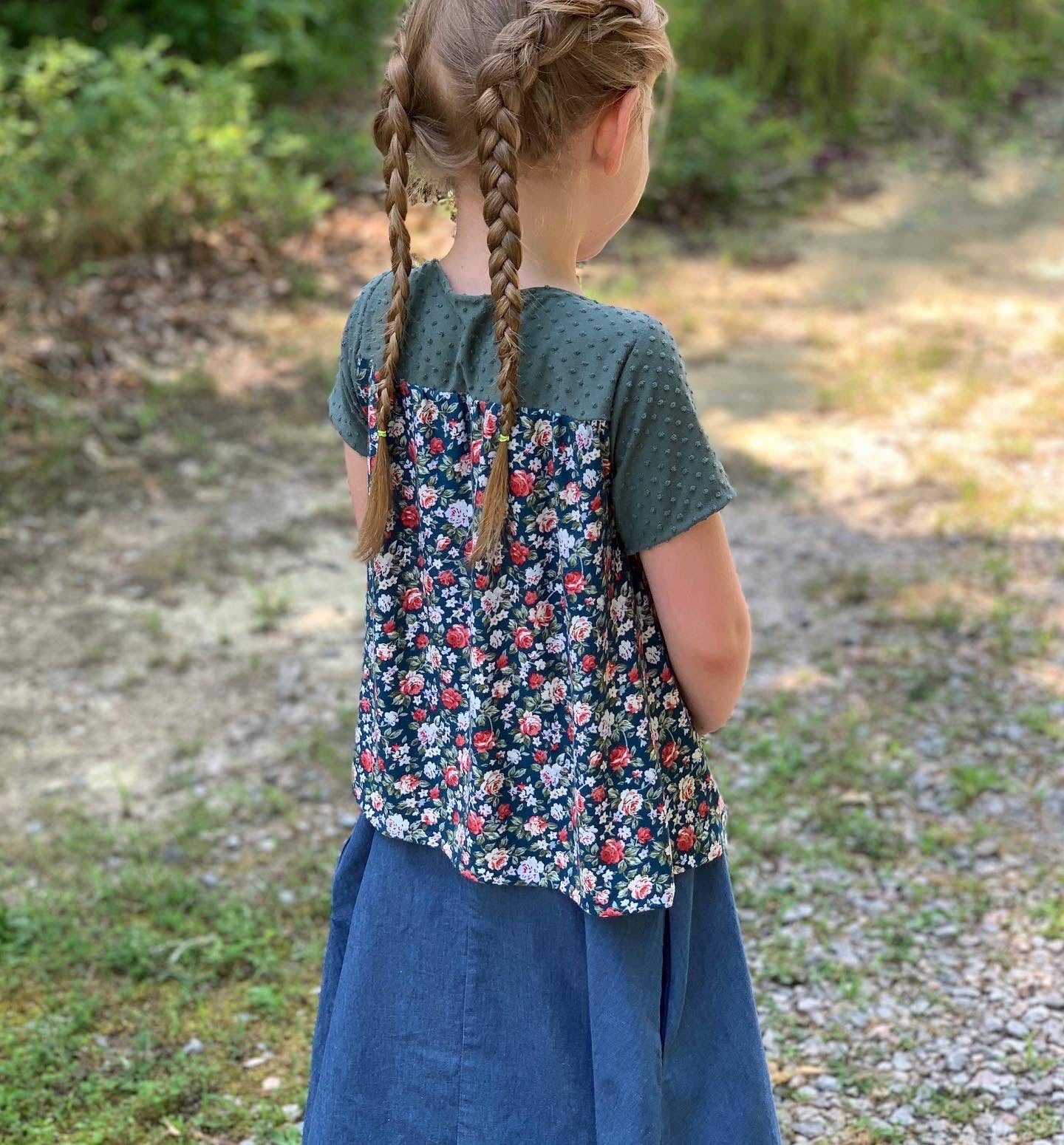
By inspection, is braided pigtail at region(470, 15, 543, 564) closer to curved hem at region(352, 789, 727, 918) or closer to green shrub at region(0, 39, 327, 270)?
curved hem at region(352, 789, 727, 918)

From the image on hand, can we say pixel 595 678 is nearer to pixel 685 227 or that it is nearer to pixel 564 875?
pixel 564 875

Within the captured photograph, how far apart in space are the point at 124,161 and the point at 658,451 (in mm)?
5032

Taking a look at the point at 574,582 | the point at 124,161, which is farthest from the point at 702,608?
the point at 124,161

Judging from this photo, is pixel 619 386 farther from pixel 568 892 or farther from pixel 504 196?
pixel 568 892

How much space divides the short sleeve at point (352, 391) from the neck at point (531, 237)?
0.15 metres

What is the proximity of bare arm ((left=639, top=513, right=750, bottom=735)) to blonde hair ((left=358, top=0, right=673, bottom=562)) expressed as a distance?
172 mm

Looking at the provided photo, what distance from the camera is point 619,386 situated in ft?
4.37

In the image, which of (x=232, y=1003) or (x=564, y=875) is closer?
(x=564, y=875)

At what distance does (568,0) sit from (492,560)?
20.8 inches

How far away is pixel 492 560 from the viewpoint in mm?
1422

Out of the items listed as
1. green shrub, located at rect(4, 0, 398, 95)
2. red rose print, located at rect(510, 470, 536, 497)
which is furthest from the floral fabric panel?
green shrub, located at rect(4, 0, 398, 95)

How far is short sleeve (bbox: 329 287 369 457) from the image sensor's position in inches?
60.3

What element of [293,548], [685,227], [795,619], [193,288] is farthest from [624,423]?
[685,227]

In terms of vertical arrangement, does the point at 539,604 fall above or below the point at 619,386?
below
